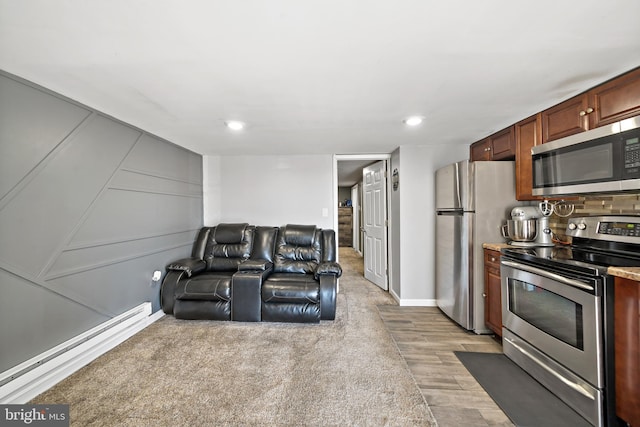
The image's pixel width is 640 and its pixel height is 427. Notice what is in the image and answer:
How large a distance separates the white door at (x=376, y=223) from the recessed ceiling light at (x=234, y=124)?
7.60ft

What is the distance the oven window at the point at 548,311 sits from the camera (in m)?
1.49

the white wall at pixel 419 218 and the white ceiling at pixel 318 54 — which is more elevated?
the white ceiling at pixel 318 54

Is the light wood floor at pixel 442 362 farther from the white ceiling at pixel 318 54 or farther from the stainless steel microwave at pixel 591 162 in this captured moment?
the white ceiling at pixel 318 54

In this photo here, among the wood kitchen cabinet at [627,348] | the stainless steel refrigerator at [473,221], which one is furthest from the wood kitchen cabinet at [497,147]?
the wood kitchen cabinet at [627,348]

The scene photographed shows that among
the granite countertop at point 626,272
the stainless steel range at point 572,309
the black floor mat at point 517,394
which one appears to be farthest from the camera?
the black floor mat at point 517,394

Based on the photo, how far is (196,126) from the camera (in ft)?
8.08

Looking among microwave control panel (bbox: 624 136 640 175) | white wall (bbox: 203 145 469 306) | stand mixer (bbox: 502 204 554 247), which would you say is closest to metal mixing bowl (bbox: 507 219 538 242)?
stand mixer (bbox: 502 204 554 247)

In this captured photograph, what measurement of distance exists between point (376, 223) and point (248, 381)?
3.00m

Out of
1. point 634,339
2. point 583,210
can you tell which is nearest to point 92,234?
point 634,339

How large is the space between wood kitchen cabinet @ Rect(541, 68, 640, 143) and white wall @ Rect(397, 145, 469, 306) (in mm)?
1201

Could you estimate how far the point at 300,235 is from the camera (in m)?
3.30

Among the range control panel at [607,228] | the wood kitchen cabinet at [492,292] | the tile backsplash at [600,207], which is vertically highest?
the tile backsplash at [600,207]

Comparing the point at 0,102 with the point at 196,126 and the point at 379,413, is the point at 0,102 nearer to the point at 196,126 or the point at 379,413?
the point at 196,126

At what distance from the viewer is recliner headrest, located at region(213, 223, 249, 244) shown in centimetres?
332
